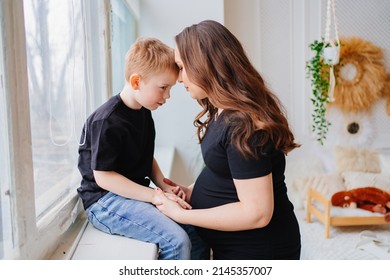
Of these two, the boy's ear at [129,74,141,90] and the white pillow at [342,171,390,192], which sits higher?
the boy's ear at [129,74,141,90]

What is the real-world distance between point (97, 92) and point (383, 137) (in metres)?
2.12

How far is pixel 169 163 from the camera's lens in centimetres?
183

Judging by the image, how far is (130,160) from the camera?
0.92m

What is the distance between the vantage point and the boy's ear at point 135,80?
0.90 meters

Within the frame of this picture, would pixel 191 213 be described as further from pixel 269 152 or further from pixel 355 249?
pixel 355 249

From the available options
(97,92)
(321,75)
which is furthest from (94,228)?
(321,75)

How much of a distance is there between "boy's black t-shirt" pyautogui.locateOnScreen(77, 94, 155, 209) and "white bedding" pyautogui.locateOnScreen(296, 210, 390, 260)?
1.29 meters

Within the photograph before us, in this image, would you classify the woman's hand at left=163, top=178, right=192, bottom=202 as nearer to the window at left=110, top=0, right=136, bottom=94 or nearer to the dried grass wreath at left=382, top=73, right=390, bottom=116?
the window at left=110, top=0, right=136, bottom=94

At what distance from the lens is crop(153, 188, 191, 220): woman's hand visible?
0.84 metres

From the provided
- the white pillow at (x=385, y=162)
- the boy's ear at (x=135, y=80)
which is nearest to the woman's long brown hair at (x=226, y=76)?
the boy's ear at (x=135, y=80)

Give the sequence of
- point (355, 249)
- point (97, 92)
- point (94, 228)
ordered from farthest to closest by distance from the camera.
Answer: point (355, 249), point (97, 92), point (94, 228)

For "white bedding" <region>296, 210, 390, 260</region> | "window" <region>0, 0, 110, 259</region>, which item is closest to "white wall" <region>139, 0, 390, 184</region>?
"white bedding" <region>296, 210, 390, 260</region>

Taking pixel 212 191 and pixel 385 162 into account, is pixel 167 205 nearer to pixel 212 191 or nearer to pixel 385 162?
pixel 212 191
